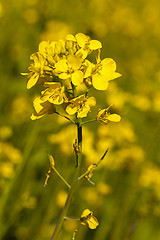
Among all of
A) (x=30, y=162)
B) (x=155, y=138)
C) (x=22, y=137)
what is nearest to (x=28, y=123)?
(x=22, y=137)

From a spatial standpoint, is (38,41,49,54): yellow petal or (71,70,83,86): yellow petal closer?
(71,70,83,86): yellow petal

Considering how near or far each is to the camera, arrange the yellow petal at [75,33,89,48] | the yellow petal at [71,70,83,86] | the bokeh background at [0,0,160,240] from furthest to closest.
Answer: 1. the bokeh background at [0,0,160,240]
2. the yellow petal at [75,33,89,48]
3. the yellow petal at [71,70,83,86]

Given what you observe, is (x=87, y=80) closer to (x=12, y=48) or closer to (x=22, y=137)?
(x=22, y=137)

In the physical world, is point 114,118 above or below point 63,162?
above

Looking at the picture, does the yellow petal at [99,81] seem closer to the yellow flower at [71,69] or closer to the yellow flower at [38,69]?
the yellow flower at [71,69]

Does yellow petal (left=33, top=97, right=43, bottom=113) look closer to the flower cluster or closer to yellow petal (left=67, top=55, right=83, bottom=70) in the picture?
the flower cluster

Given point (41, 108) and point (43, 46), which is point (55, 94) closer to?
point (41, 108)

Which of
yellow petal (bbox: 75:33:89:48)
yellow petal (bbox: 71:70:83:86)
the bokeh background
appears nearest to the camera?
yellow petal (bbox: 71:70:83:86)

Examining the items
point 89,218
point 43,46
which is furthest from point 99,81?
point 89,218

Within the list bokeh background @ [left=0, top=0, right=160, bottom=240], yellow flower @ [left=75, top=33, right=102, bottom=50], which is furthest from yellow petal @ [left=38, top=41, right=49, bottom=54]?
bokeh background @ [left=0, top=0, right=160, bottom=240]
